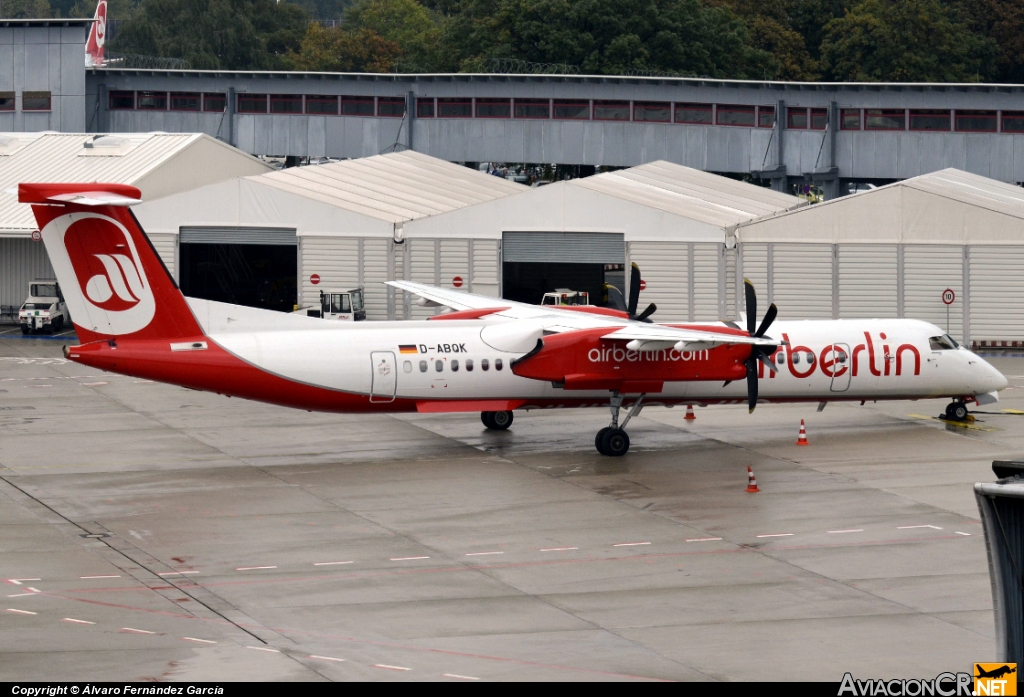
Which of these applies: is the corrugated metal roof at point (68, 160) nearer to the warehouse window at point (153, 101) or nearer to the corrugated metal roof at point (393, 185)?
the corrugated metal roof at point (393, 185)

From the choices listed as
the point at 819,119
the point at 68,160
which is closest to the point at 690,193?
the point at 819,119

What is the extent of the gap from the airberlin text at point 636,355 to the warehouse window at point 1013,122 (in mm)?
47327

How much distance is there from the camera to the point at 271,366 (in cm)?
3130

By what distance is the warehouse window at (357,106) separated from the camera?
80688 mm

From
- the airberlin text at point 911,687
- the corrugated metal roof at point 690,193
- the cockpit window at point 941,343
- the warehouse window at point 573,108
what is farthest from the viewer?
the warehouse window at point 573,108

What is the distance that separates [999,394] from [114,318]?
27.3 m

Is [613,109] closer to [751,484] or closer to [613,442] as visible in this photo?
[613,442]

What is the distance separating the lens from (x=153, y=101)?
8244 centimetres

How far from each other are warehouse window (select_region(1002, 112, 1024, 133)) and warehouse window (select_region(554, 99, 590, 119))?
22.9 m

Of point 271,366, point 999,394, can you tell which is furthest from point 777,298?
point 271,366

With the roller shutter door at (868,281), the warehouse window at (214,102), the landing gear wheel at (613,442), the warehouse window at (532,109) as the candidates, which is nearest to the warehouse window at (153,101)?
the warehouse window at (214,102)

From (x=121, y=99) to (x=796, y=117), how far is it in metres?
40.2

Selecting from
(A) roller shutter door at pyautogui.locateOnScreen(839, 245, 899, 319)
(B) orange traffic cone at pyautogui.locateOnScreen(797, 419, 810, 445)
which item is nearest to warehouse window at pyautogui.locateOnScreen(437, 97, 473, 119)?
(A) roller shutter door at pyautogui.locateOnScreen(839, 245, 899, 319)

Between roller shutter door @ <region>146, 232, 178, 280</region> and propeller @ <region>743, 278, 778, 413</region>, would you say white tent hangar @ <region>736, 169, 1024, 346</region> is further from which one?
roller shutter door @ <region>146, 232, 178, 280</region>
